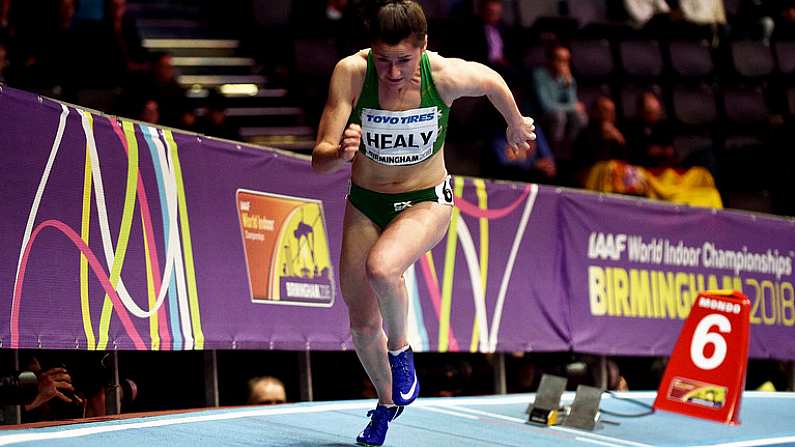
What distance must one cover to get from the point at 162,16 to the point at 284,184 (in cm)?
578

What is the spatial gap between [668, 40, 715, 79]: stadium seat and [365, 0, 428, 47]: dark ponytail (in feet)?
30.5

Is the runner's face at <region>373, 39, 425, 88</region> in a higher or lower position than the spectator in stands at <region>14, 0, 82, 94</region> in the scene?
lower

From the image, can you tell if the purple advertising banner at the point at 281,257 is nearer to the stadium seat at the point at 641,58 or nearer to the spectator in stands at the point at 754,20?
the stadium seat at the point at 641,58

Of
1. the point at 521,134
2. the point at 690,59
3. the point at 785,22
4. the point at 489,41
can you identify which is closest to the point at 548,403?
the point at 521,134

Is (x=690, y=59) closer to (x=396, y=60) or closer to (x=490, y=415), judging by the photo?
(x=490, y=415)

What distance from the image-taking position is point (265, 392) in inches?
264

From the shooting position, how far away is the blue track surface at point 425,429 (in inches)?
182

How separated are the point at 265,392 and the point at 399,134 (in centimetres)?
254

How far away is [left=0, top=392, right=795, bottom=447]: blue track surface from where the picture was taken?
462 centimetres

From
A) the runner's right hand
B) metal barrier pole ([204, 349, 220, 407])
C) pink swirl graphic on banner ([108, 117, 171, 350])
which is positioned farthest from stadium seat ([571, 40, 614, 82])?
the runner's right hand

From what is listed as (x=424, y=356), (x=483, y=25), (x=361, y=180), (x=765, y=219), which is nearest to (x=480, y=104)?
(x=483, y=25)

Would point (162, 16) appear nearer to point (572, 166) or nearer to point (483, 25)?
point (483, 25)

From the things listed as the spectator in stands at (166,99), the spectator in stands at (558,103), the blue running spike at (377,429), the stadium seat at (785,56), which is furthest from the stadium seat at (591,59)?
the blue running spike at (377,429)

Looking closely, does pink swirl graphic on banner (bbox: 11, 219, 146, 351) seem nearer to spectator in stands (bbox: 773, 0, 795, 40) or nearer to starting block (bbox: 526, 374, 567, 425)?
starting block (bbox: 526, 374, 567, 425)
